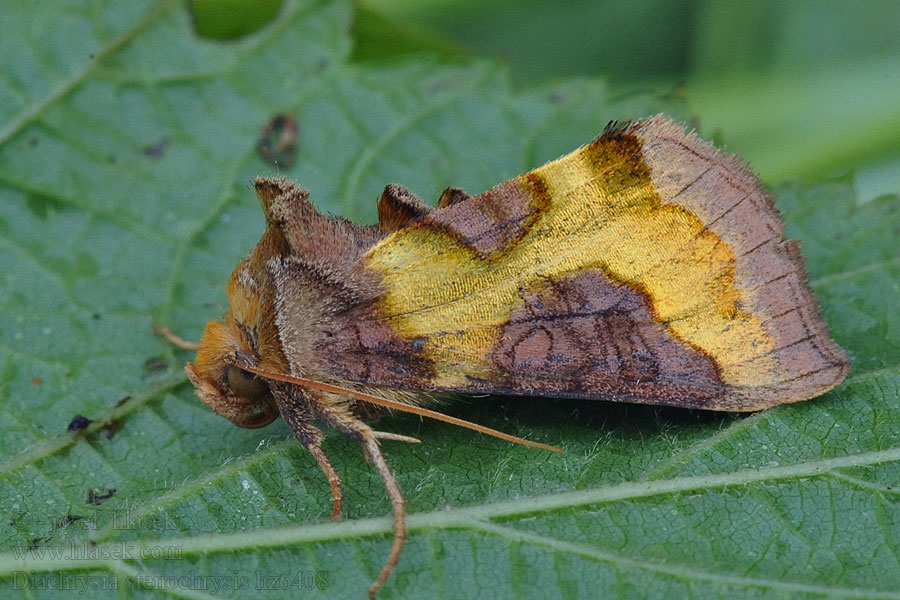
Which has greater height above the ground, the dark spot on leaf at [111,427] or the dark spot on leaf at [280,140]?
the dark spot on leaf at [280,140]

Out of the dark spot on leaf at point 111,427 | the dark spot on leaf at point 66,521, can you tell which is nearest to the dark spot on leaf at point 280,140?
the dark spot on leaf at point 111,427

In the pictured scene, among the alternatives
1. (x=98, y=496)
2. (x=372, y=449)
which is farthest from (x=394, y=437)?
(x=98, y=496)

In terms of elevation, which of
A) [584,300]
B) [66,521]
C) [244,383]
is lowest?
[66,521]

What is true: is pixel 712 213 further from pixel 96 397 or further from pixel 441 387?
pixel 96 397

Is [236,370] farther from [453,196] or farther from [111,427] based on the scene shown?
[453,196]

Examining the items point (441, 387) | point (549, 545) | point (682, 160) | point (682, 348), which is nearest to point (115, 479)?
point (441, 387)

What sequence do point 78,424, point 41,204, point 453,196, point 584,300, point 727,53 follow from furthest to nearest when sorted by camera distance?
point 727,53, point 41,204, point 78,424, point 453,196, point 584,300

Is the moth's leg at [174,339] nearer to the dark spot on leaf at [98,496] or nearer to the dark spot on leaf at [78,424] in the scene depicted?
the dark spot on leaf at [78,424]

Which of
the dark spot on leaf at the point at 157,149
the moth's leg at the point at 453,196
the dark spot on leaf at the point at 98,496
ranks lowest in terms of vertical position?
the dark spot on leaf at the point at 98,496
